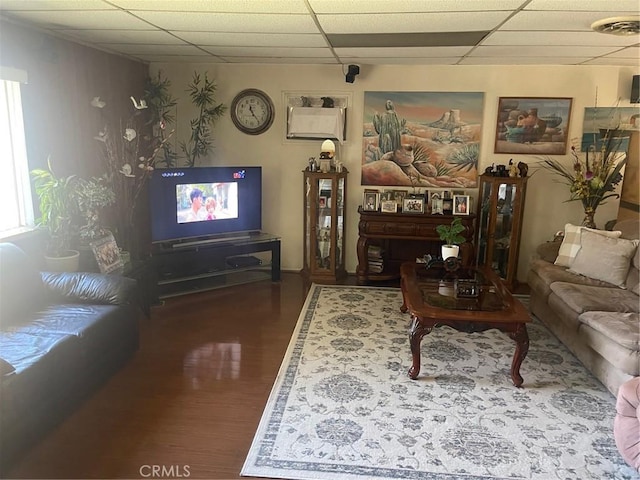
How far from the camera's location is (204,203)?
188 inches

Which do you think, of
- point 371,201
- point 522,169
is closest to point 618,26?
point 522,169

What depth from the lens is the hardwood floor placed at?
234cm

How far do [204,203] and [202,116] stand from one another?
1014 millimetres

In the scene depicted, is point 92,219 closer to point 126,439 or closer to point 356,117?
point 126,439

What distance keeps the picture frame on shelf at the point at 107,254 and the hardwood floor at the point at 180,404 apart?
22.2 inches

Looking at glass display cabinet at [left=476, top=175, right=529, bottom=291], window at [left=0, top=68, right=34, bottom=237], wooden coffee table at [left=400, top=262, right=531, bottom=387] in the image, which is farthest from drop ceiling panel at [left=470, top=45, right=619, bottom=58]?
window at [left=0, top=68, right=34, bottom=237]

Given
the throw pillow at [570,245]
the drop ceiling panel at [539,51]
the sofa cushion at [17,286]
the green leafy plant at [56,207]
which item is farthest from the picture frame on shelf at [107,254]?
the throw pillow at [570,245]

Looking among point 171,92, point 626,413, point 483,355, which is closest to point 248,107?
point 171,92

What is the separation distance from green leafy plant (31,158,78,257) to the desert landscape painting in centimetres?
289

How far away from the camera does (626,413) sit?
2383 millimetres

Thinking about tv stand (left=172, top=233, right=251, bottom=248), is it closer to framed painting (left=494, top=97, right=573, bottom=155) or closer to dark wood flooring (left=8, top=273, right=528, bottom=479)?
dark wood flooring (left=8, top=273, right=528, bottom=479)

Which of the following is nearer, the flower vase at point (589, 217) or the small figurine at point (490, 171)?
the flower vase at point (589, 217)

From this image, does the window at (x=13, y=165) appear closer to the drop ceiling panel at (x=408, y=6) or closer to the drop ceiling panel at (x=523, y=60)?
the drop ceiling panel at (x=408, y=6)

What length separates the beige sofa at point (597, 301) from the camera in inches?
114
